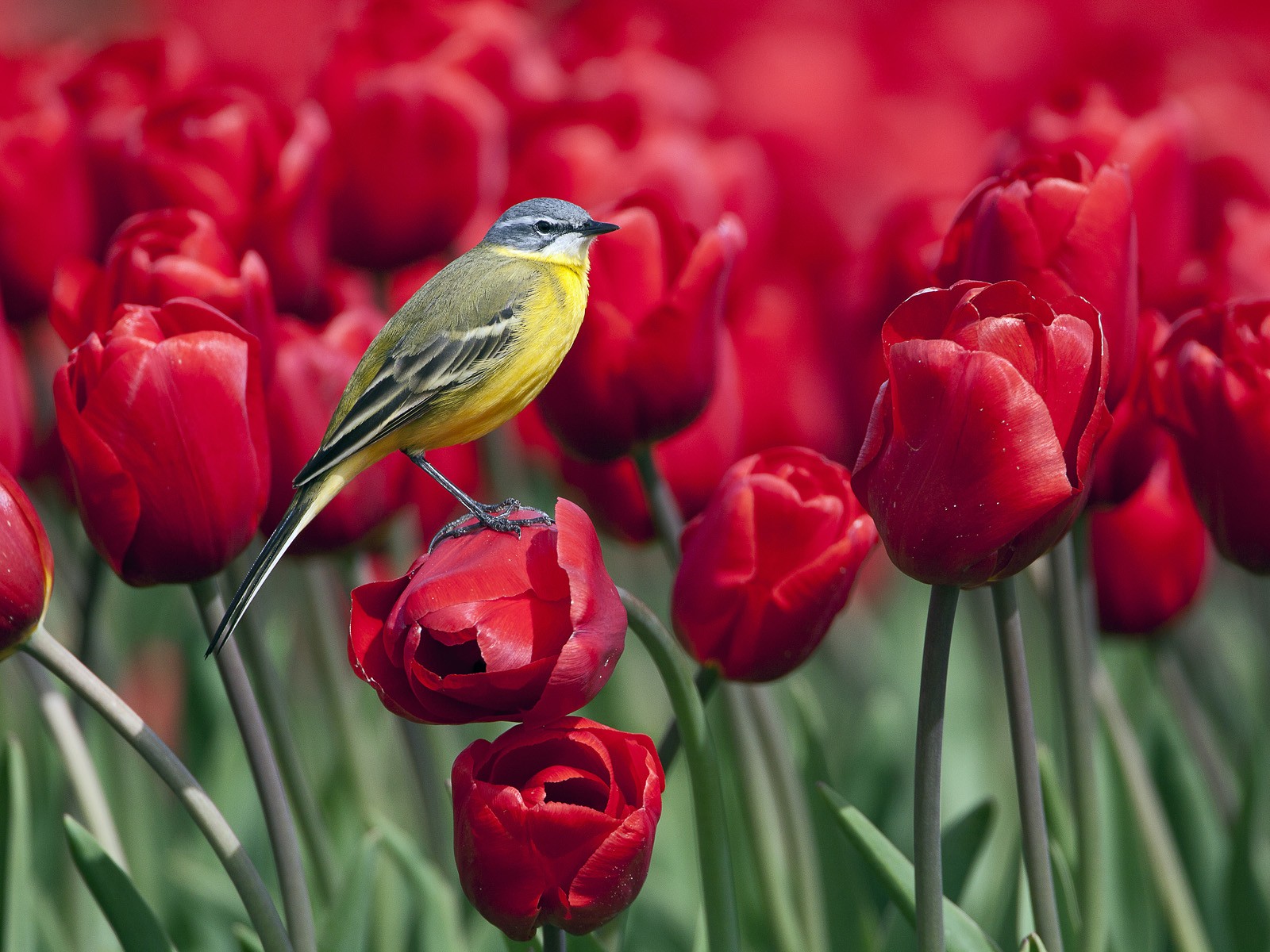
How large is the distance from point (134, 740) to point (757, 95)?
152 inches

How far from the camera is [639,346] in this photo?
41.6 inches

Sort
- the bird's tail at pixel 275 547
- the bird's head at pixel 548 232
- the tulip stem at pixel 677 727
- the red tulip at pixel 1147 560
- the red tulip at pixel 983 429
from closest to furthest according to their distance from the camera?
1. the red tulip at pixel 983 429
2. the bird's tail at pixel 275 547
3. the tulip stem at pixel 677 727
4. the bird's head at pixel 548 232
5. the red tulip at pixel 1147 560

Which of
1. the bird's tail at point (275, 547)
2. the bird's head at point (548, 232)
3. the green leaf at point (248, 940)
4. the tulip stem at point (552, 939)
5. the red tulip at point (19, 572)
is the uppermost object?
the bird's head at point (548, 232)

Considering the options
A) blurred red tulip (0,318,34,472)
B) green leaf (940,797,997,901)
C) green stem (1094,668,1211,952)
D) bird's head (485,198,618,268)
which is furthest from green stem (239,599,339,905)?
green stem (1094,668,1211,952)

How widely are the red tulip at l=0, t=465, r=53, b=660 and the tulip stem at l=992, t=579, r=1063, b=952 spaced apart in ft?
1.74

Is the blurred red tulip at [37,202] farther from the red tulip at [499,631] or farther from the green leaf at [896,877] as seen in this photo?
the green leaf at [896,877]

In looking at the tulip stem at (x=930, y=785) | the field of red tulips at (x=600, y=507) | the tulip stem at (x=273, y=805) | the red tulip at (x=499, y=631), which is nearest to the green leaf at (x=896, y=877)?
the field of red tulips at (x=600, y=507)

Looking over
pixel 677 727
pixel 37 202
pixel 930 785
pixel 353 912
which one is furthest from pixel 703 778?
pixel 37 202

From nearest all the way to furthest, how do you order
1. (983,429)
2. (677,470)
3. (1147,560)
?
1. (983,429)
2. (1147,560)
3. (677,470)

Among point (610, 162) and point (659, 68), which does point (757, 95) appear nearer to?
point (659, 68)

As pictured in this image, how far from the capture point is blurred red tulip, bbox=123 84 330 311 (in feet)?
4.22

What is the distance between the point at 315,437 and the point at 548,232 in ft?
0.82

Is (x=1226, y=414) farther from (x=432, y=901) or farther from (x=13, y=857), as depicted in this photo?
(x=13, y=857)

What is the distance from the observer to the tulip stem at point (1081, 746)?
0.95 m
